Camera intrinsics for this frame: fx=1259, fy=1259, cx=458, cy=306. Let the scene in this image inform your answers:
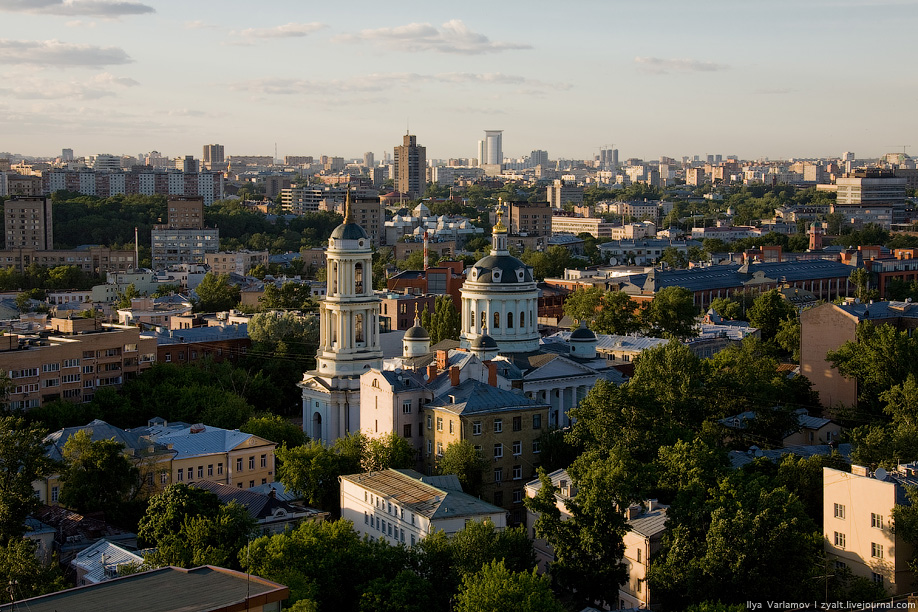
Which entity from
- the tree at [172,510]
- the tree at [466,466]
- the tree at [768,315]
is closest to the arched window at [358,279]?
the tree at [466,466]

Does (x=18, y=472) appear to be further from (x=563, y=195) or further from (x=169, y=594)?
(x=563, y=195)

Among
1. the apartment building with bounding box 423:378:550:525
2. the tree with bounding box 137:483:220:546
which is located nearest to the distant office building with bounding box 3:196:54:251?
the apartment building with bounding box 423:378:550:525

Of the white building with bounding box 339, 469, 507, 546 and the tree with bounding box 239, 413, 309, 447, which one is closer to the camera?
the white building with bounding box 339, 469, 507, 546

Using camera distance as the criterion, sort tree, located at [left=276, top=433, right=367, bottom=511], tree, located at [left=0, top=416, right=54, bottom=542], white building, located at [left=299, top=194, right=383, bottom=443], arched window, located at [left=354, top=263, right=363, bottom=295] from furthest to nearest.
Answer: arched window, located at [left=354, top=263, right=363, bottom=295] → white building, located at [left=299, top=194, right=383, bottom=443] → tree, located at [left=276, top=433, right=367, bottom=511] → tree, located at [left=0, top=416, right=54, bottom=542]

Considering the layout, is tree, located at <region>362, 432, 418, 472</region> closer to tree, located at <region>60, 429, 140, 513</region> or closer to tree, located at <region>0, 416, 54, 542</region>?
tree, located at <region>60, 429, 140, 513</region>

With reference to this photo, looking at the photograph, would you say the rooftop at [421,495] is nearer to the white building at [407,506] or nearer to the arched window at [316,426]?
the white building at [407,506]

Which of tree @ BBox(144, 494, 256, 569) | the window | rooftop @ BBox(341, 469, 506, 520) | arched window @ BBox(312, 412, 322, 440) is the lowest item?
arched window @ BBox(312, 412, 322, 440)

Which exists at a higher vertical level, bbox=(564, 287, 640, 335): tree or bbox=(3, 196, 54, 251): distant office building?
bbox=(3, 196, 54, 251): distant office building
